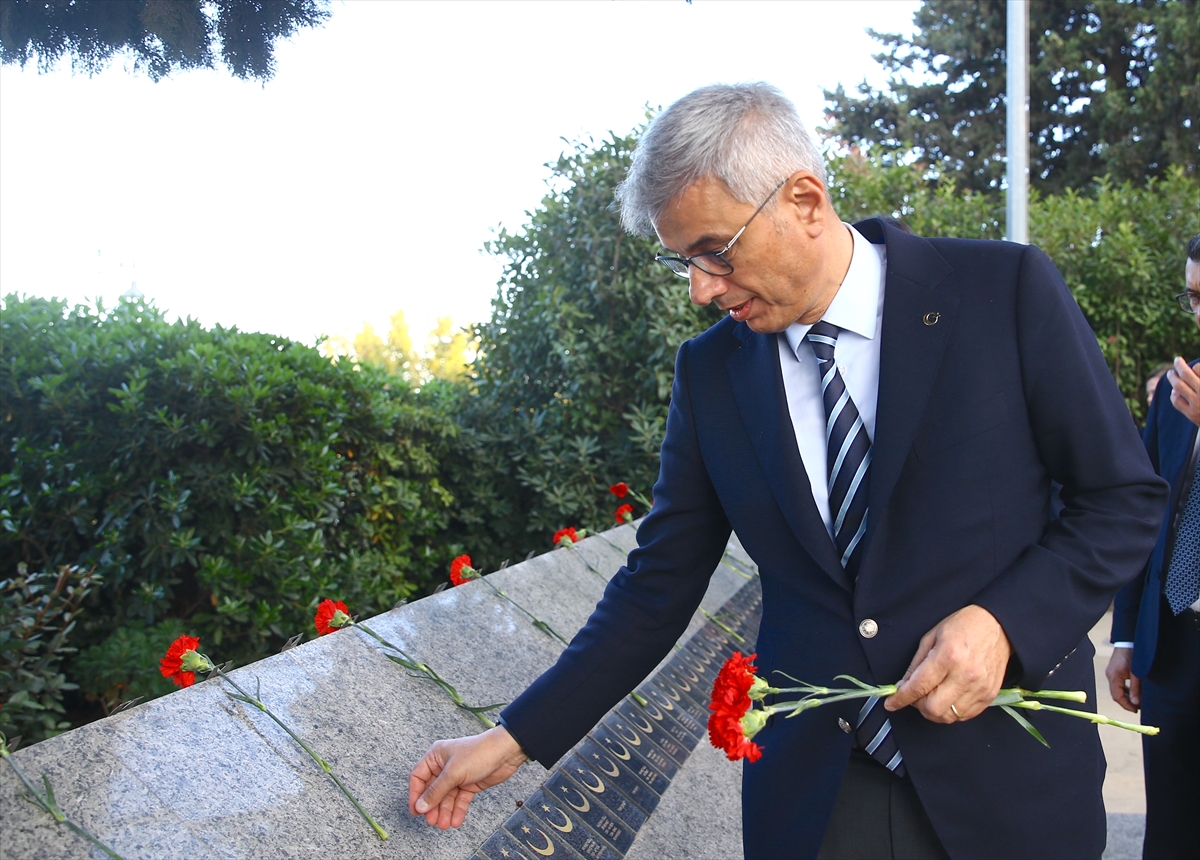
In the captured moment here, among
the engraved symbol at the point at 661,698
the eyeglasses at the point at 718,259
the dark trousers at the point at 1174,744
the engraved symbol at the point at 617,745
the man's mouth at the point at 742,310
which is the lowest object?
the dark trousers at the point at 1174,744

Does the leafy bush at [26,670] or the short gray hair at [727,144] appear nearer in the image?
the short gray hair at [727,144]

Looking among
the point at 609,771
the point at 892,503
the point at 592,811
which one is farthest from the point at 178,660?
the point at 892,503

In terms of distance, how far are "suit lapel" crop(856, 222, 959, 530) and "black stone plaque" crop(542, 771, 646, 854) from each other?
1.06 m

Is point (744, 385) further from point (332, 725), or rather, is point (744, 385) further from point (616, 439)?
point (616, 439)

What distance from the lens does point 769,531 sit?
170cm

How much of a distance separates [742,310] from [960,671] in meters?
0.71

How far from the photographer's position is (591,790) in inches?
91.9

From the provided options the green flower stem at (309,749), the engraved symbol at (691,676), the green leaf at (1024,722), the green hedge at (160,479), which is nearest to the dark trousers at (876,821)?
the green leaf at (1024,722)

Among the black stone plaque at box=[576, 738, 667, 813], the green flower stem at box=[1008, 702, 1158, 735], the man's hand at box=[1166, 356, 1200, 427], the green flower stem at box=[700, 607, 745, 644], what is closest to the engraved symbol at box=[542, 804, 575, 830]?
the black stone plaque at box=[576, 738, 667, 813]

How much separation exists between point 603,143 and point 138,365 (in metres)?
3.75

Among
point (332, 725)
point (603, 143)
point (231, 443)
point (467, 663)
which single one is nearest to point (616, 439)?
point (603, 143)

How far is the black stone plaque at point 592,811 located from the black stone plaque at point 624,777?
11 cm

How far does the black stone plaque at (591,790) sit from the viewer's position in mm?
2263

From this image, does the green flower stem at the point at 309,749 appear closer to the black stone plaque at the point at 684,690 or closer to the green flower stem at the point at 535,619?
the green flower stem at the point at 535,619
